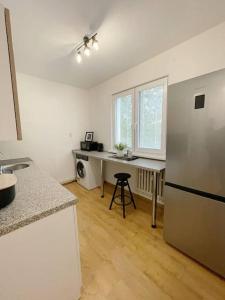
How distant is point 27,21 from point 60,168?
2.69 metres

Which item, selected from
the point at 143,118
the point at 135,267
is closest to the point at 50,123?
the point at 143,118

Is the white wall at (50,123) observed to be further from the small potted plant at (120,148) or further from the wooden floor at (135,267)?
the wooden floor at (135,267)

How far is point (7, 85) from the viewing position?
2.39ft

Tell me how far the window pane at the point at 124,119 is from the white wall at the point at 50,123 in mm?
1053

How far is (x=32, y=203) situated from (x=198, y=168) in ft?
4.44

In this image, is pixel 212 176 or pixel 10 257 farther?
pixel 212 176

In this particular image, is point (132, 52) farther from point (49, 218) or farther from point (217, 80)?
point (49, 218)

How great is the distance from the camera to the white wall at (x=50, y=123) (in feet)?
9.48

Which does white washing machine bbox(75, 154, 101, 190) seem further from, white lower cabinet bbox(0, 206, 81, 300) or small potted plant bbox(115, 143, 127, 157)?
white lower cabinet bbox(0, 206, 81, 300)

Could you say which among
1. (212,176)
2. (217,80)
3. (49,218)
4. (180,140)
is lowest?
(49,218)

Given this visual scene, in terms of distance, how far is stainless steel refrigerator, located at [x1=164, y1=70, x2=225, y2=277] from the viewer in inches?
46.4

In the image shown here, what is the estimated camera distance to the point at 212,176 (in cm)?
123

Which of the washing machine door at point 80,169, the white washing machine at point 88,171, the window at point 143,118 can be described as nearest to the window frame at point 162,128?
the window at point 143,118

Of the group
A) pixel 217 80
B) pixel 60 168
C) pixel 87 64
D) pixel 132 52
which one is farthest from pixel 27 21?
pixel 60 168
